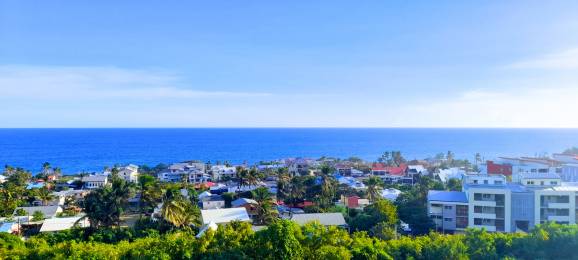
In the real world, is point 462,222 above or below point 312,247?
below

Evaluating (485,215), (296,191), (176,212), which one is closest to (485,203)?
(485,215)

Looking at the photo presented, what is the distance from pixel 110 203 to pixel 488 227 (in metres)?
32.5

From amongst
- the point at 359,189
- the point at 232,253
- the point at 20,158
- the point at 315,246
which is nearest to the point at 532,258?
the point at 315,246

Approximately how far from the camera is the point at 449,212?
126ft

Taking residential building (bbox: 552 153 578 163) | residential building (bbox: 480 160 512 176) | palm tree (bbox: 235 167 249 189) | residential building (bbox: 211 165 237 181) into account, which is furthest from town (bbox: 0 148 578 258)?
residential building (bbox: 211 165 237 181)

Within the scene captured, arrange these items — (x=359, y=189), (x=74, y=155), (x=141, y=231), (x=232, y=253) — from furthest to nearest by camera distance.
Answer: (x=74, y=155) → (x=359, y=189) → (x=141, y=231) → (x=232, y=253)

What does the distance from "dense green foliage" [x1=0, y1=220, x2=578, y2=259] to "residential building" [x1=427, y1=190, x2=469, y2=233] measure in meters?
15.5

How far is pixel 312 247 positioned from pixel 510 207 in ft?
84.2

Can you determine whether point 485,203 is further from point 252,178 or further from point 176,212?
point 252,178

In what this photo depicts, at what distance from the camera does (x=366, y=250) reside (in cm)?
1934

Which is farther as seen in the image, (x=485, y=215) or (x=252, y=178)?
(x=252, y=178)

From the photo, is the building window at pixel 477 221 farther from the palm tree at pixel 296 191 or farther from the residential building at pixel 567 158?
the residential building at pixel 567 158

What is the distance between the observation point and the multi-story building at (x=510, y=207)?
36.0 m

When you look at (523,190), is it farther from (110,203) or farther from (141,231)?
(110,203)
